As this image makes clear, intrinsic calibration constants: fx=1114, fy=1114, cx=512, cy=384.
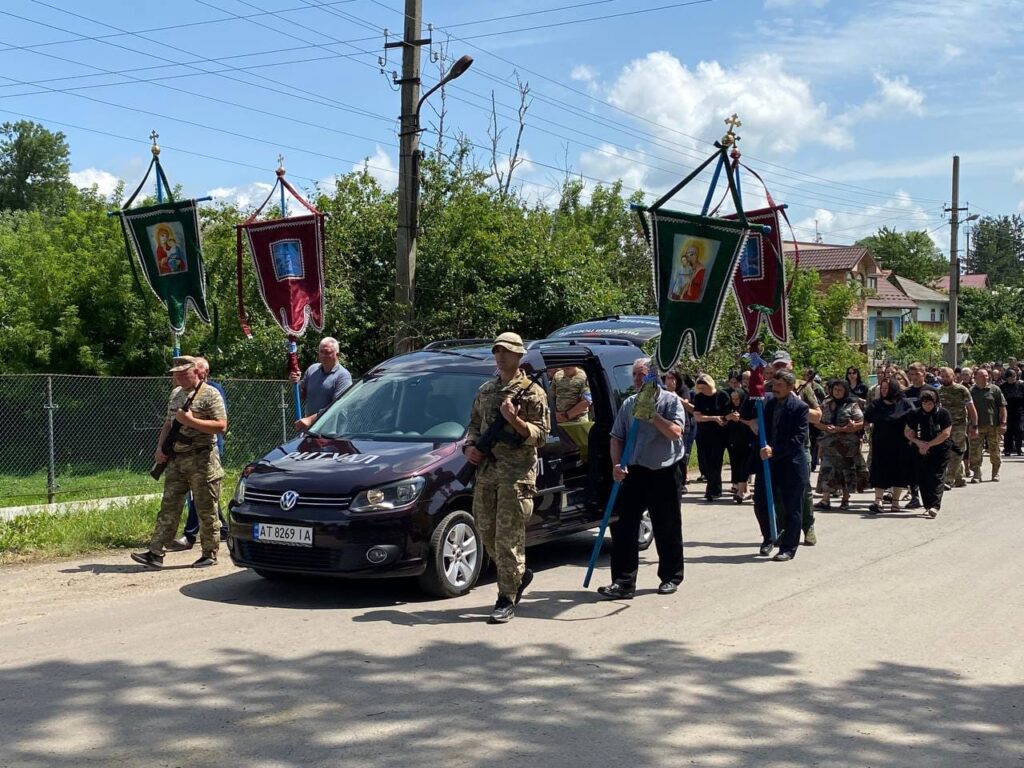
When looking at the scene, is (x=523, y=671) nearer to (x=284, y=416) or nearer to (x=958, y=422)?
(x=284, y=416)

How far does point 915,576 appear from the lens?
9.34 metres

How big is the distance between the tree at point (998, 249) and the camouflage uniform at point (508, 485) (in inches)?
6311

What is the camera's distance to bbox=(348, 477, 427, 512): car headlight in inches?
310

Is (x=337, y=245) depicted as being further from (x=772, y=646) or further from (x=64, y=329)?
(x=772, y=646)

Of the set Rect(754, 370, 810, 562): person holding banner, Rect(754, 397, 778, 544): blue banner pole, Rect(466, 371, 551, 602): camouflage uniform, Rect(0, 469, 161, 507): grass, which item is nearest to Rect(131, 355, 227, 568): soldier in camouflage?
Rect(466, 371, 551, 602): camouflage uniform

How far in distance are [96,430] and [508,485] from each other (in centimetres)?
1068

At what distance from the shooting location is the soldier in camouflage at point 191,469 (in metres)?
9.58

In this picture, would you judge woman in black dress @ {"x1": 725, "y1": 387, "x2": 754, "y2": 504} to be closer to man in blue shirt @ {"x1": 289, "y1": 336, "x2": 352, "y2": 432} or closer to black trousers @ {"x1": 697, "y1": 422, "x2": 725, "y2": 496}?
black trousers @ {"x1": 697, "y1": 422, "x2": 725, "y2": 496}

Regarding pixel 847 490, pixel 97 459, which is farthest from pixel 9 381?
pixel 847 490

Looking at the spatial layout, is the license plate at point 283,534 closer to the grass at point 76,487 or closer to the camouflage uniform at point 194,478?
the camouflage uniform at point 194,478

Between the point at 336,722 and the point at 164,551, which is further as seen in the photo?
the point at 164,551

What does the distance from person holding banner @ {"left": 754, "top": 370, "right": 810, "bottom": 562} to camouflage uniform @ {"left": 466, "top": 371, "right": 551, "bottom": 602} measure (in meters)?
3.31

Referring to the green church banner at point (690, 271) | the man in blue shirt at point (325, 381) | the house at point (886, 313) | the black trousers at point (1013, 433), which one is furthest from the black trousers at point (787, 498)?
the house at point (886, 313)

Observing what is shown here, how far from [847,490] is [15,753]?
447 inches
